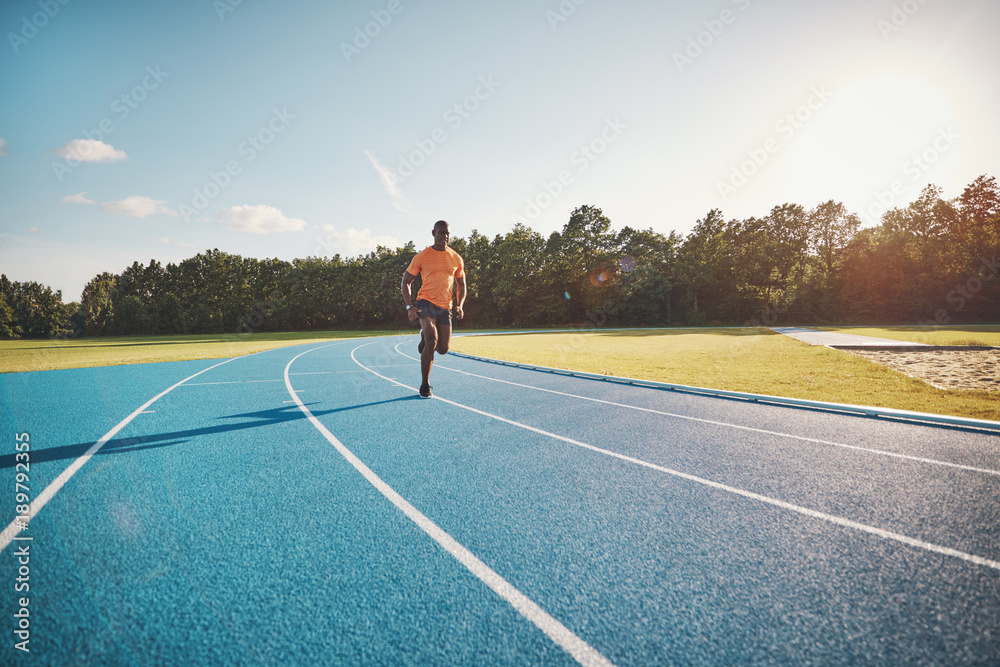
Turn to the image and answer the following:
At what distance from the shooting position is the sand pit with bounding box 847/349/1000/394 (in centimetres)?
774

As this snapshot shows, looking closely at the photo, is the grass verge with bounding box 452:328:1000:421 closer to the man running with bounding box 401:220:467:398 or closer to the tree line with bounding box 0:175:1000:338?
the man running with bounding box 401:220:467:398

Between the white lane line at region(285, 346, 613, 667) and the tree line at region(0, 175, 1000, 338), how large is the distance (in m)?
43.4

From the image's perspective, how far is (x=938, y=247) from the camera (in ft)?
133

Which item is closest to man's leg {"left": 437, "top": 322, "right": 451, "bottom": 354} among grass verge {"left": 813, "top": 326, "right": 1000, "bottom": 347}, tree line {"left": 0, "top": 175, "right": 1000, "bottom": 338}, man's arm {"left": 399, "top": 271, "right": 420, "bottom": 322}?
man's arm {"left": 399, "top": 271, "right": 420, "bottom": 322}

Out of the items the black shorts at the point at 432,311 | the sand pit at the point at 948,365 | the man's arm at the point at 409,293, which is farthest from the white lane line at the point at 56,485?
the sand pit at the point at 948,365

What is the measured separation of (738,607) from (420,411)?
4654 mm

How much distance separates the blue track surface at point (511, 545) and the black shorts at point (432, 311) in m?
2.10

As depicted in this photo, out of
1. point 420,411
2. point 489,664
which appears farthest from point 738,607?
point 420,411

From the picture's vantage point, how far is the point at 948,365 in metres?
10.0

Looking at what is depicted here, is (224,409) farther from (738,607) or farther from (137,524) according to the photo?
(738,607)

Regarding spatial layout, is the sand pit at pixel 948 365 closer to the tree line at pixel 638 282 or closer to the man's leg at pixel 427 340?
the man's leg at pixel 427 340

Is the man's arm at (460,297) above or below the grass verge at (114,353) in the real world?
above

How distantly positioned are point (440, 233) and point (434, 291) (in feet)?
3.04

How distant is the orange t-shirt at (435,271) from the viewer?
6.38 metres
